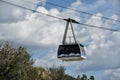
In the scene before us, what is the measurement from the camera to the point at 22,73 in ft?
246

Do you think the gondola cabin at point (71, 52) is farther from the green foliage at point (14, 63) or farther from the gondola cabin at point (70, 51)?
the green foliage at point (14, 63)

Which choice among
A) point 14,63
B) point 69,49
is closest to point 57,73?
point 14,63

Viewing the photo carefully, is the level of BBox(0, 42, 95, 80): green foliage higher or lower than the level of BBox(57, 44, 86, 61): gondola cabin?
higher

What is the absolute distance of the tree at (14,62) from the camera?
237 feet

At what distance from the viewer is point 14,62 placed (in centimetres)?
7294

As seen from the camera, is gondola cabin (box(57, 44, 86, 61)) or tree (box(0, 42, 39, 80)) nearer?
gondola cabin (box(57, 44, 86, 61))

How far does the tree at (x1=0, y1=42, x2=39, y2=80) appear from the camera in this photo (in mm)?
72312

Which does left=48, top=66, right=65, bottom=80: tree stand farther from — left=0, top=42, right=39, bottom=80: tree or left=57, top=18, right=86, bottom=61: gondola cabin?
left=57, top=18, right=86, bottom=61: gondola cabin

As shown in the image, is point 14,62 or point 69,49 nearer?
point 69,49

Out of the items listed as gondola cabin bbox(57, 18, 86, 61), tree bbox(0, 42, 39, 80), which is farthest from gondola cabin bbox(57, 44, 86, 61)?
tree bbox(0, 42, 39, 80)

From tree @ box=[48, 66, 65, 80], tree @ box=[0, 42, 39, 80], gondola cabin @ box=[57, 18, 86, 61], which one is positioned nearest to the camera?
gondola cabin @ box=[57, 18, 86, 61]

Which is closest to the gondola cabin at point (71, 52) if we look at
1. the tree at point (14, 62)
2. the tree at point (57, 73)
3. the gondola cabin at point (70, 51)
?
the gondola cabin at point (70, 51)

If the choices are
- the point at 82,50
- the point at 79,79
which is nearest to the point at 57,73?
the point at 79,79

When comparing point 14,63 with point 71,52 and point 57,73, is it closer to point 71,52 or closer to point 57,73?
point 71,52
